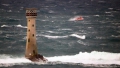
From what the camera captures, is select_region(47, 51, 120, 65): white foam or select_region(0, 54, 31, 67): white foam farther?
select_region(47, 51, 120, 65): white foam

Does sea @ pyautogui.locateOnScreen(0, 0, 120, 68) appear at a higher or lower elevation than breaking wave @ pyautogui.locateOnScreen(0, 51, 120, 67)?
higher

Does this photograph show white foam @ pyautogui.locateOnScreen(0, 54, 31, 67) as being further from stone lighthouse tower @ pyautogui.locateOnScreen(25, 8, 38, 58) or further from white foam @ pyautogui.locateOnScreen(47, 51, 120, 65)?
white foam @ pyautogui.locateOnScreen(47, 51, 120, 65)

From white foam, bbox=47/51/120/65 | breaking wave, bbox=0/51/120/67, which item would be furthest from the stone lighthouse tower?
white foam, bbox=47/51/120/65

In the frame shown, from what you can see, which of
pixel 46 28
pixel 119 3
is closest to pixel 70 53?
pixel 46 28

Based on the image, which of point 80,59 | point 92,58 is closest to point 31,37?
point 80,59

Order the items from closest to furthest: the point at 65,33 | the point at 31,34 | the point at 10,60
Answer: the point at 10,60 → the point at 31,34 → the point at 65,33

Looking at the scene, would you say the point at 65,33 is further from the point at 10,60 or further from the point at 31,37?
the point at 10,60

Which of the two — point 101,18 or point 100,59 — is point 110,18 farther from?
point 100,59
